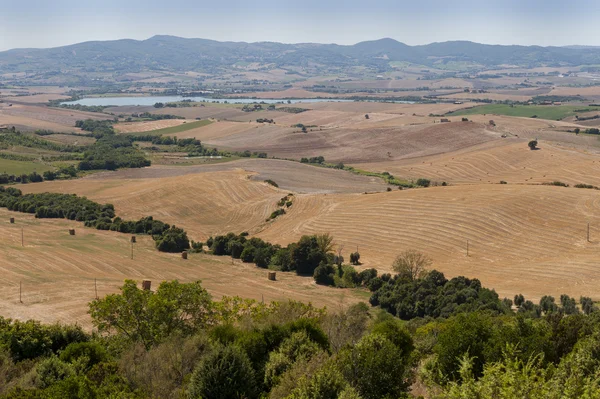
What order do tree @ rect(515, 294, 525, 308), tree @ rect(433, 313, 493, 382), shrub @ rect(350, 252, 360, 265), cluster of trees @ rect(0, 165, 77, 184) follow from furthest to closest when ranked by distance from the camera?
cluster of trees @ rect(0, 165, 77, 184)
shrub @ rect(350, 252, 360, 265)
tree @ rect(515, 294, 525, 308)
tree @ rect(433, 313, 493, 382)

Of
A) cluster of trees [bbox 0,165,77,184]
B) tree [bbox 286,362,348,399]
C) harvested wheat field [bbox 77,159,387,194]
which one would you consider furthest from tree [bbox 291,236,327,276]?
cluster of trees [bbox 0,165,77,184]

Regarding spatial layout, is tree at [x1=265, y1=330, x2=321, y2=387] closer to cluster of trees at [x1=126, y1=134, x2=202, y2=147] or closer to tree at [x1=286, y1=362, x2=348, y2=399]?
tree at [x1=286, y1=362, x2=348, y2=399]

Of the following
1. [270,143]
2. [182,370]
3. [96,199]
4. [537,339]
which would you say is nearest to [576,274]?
[537,339]

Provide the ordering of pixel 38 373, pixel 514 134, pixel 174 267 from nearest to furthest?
pixel 38 373
pixel 174 267
pixel 514 134

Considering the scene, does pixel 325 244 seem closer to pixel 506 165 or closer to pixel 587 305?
pixel 587 305

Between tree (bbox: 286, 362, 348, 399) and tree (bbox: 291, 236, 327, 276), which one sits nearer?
tree (bbox: 286, 362, 348, 399)

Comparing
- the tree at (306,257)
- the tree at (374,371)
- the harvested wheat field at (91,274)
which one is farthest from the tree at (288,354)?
the tree at (306,257)

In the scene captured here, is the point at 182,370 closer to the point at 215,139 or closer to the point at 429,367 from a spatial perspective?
the point at 429,367
